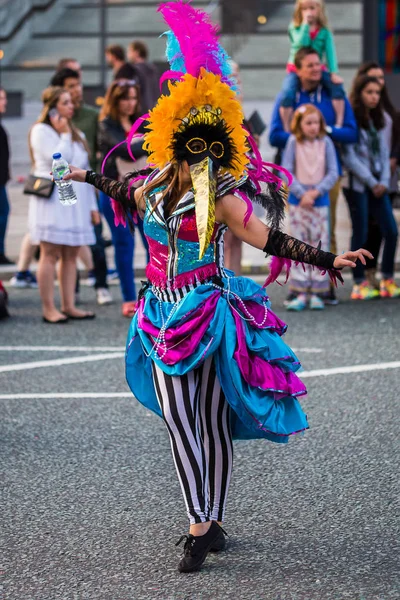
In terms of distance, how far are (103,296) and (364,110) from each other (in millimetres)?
2805

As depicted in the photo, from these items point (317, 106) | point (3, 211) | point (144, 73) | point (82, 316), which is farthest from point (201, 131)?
point (144, 73)

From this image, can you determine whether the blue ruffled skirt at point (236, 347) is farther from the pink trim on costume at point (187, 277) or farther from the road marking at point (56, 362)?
the road marking at point (56, 362)

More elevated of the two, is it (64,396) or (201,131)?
(201,131)

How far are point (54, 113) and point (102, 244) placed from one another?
5.05ft

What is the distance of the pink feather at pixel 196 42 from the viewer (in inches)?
179

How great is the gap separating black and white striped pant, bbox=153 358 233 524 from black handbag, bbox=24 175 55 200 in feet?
16.9

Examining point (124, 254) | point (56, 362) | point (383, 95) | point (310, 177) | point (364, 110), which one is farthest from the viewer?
point (383, 95)

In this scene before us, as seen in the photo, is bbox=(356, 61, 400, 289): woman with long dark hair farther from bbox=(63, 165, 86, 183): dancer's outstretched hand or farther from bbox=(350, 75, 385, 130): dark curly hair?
bbox=(63, 165, 86, 183): dancer's outstretched hand

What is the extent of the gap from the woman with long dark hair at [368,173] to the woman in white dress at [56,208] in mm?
2372

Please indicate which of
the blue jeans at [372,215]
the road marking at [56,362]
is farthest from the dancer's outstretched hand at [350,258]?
the blue jeans at [372,215]

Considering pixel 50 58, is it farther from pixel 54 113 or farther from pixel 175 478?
pixel 175 478

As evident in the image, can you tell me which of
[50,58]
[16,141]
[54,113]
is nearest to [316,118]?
[54,113]

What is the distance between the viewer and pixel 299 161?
9953 mm

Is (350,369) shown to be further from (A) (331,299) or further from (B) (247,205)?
(B) (247,205)
